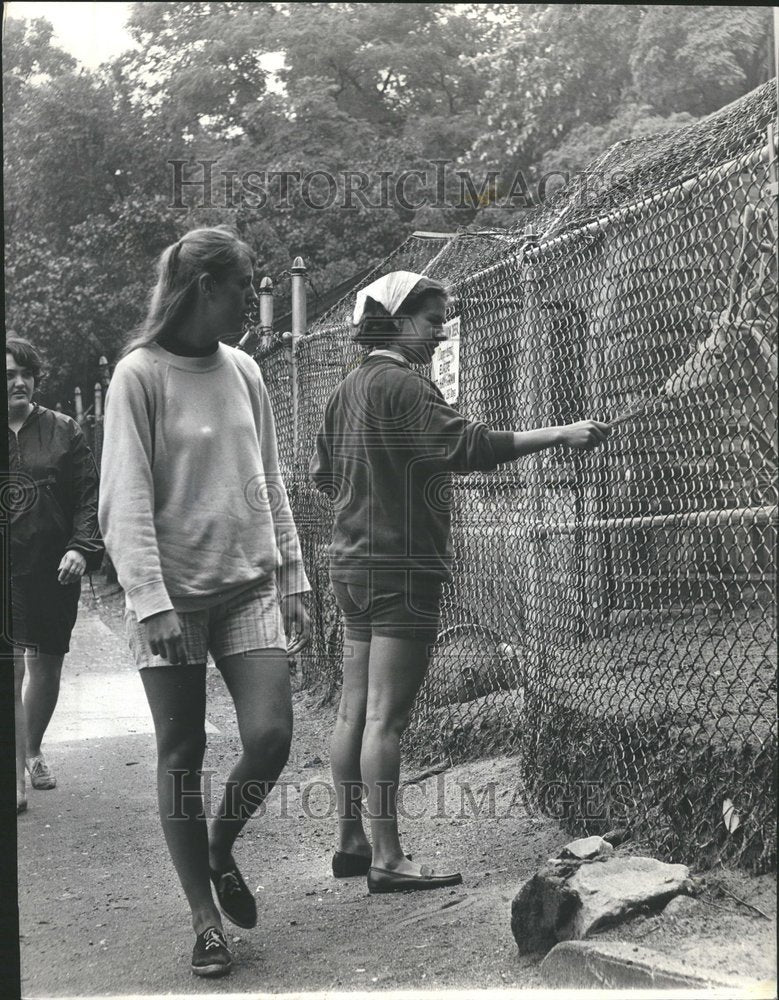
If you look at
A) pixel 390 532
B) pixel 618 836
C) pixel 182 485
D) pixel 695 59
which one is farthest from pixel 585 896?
pixel 695 59

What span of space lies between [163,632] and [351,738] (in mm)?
1076

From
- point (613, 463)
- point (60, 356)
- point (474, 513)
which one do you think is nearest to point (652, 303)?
point (613, 463)

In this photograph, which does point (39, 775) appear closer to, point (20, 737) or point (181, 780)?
point (20, 737)

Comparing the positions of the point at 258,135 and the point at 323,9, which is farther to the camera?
the point at 323,9

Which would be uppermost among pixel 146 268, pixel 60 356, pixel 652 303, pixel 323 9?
pixel 323 9

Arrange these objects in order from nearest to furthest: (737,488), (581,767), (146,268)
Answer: (737,488), (581,767), (146,268)

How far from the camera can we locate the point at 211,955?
311 cm

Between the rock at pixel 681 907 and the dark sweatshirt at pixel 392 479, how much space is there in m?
1.12

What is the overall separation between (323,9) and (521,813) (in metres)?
13.1

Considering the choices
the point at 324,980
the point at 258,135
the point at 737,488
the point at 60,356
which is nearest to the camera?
the point at 324,980

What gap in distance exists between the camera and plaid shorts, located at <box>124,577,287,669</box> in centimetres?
321

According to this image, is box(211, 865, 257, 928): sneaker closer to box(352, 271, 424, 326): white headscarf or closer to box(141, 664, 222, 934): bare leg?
box(141, 664, 222, 934): bare leg

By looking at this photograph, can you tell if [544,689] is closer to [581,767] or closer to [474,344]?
[581,767]

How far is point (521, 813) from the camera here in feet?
14.6
